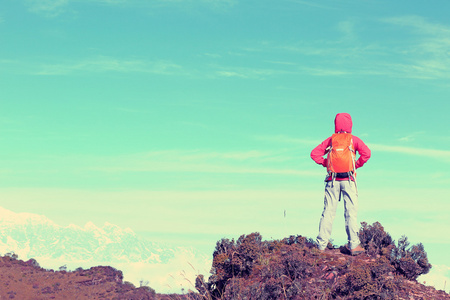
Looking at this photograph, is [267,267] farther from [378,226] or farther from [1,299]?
[1,299]

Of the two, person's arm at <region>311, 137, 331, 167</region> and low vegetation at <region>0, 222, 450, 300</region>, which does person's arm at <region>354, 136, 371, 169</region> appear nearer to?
person's arm at <region>311, 137, 331, 167</region>

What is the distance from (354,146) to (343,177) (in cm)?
132

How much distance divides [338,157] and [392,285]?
5786 millimetres

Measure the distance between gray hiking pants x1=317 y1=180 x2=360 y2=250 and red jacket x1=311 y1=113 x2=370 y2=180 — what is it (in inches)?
37.4

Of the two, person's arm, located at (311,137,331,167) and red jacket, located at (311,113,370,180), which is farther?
person's arm, located at (311,137,331,167)

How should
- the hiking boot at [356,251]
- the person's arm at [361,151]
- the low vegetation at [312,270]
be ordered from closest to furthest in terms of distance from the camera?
the low vegetation at [312,270] → the hiking boot at [356,251] → the person's arm at [361,151]

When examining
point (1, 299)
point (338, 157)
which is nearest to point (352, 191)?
point (338, 157)

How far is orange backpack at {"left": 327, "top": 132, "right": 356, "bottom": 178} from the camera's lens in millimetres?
18422

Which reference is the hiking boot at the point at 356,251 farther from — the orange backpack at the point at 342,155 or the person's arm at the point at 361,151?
the person's arm at the point at 361,151

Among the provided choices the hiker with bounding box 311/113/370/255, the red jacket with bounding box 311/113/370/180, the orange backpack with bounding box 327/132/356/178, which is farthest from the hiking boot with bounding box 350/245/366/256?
the red jacket with bounding box 311/113/370/180

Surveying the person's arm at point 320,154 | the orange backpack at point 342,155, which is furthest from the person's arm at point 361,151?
the person's arm at point 320,154

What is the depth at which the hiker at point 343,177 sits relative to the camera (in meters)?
18.4

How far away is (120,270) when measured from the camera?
4669cm

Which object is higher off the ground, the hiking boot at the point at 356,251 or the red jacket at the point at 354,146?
the red jacket at the point at 354,146
